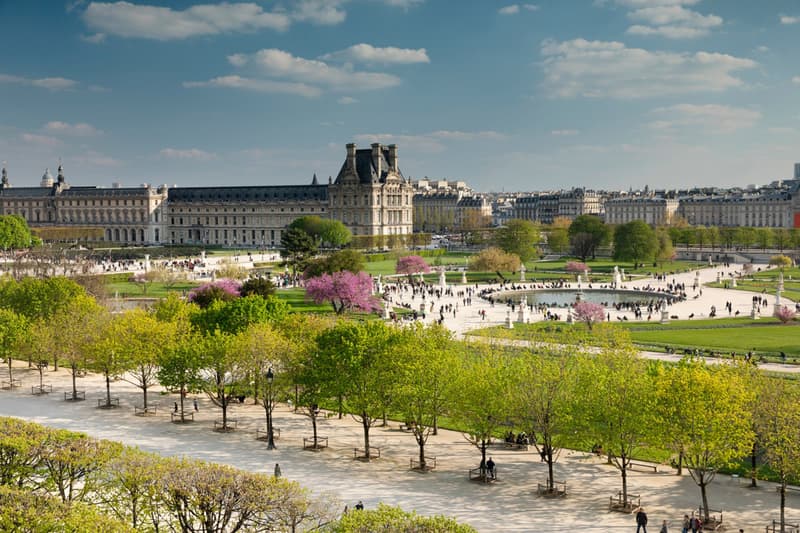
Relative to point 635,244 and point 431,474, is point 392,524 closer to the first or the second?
point 431,474

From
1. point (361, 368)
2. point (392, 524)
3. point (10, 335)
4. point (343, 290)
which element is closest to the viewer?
point (392, 524)

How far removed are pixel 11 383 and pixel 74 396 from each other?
4.81 meters

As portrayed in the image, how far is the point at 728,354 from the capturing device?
4038 cm

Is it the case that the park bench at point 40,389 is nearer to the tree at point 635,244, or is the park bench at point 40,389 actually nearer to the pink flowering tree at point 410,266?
the pink flowering tree at point 410,266

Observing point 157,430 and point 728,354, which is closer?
point 157,430

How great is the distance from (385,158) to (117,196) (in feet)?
181

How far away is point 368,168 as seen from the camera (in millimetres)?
138000

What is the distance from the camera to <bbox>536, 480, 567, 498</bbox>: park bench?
22922 millimetres

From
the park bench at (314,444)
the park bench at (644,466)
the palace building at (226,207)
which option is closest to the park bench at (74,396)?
the park bench at (314,444)

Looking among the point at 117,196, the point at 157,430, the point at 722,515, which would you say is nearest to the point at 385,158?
the point at 117,196

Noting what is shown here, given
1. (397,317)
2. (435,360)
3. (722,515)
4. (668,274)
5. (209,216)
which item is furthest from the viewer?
(209,216)

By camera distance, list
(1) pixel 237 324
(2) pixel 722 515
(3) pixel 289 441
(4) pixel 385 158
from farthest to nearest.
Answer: (4) pixel 385 158 < (1) pixel 237 324 < (3) pixel 289 441 < (2) pixel 722 515

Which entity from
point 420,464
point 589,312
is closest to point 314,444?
point 420,464

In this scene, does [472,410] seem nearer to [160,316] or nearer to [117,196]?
[160,316]
